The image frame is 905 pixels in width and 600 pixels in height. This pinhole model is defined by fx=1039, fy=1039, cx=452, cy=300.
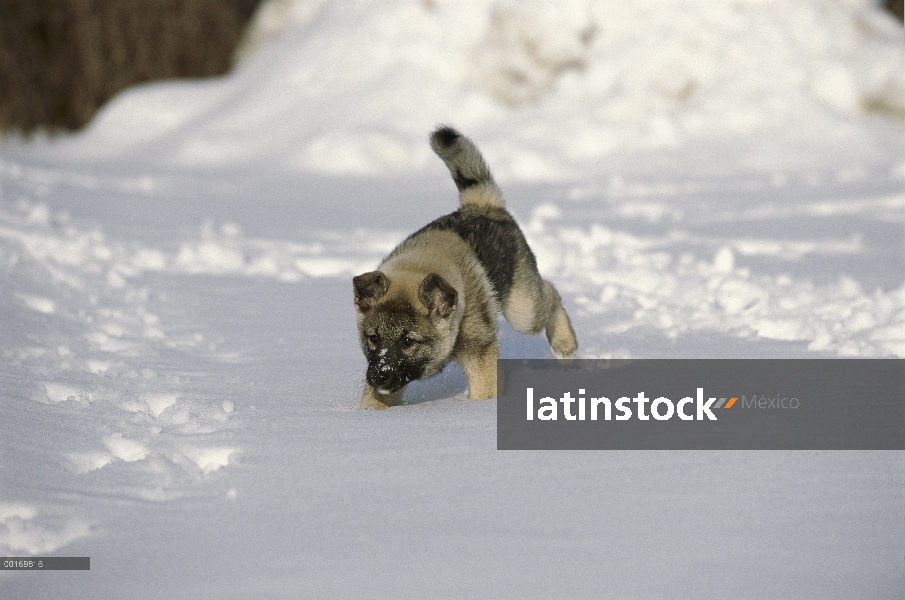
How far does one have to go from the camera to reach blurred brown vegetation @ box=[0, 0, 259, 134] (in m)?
18.7

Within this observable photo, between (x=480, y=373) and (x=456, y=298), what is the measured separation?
1.25 ft

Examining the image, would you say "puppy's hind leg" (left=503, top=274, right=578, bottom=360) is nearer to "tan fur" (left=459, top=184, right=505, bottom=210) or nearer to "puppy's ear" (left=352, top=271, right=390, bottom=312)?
"tan fur" (left=459, top=184, right=505, bottom=210)

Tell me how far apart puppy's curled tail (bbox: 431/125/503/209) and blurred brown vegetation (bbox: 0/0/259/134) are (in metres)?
15.6

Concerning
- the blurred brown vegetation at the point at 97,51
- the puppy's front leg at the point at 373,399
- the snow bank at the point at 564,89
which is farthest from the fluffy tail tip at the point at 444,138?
the blurred brown vegetation at the point at 97,51

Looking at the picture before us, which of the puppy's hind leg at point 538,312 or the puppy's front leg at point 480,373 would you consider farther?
the puppy's hind leg at point 538,312

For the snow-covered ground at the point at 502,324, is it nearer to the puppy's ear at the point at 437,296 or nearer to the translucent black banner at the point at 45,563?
the translucent black banner at the point at 45,563

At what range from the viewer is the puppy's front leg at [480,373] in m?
3.80

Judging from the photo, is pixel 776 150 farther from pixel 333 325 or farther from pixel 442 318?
pixel 442 318

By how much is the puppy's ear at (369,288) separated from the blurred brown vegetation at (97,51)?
16552 millimetres

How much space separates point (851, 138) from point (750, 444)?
1046cm

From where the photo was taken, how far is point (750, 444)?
3059mm

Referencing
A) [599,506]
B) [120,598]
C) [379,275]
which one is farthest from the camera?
[379,275]

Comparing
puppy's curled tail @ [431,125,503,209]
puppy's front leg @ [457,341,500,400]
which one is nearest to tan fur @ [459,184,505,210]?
puppy's curled tail @ [431,125,503,209]

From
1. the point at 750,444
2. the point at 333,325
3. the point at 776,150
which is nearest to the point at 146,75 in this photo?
the point at 776,150
